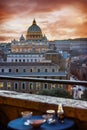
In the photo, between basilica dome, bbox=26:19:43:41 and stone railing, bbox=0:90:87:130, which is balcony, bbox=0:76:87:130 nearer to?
stone railing, bbox=0:90:87:130

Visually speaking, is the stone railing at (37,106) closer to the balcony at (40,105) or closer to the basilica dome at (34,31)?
the balcony at (40,105)

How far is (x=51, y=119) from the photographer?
2.67 m

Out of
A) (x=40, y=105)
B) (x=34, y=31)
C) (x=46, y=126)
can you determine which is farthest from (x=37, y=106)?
(x=34, y=31)

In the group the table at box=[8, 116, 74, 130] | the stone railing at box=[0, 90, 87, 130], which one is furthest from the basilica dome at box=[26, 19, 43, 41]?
the table at box=[8, 116, 74, 130]

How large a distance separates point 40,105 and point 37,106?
0.04 meters

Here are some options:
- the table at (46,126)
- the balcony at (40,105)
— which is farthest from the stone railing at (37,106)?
the table at (46,126)

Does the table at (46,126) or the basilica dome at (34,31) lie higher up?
the basilica dome at (34,31)

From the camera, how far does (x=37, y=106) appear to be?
3.27m

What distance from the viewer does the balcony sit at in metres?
2.98

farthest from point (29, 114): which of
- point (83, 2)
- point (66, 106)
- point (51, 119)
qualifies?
point (83, 2)

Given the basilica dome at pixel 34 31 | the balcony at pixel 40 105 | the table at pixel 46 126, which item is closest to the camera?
the table at pixel 46 126

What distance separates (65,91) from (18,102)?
2171 millimetres

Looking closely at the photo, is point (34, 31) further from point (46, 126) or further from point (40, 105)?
point (46, 126)

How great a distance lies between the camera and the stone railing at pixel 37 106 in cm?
298
